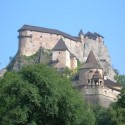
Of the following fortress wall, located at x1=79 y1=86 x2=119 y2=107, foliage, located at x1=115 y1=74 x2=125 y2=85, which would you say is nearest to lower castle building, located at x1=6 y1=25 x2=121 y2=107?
fortress wall, located at x1=79 y1=86 x2=119 y2=107

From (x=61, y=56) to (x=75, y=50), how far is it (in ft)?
45.6

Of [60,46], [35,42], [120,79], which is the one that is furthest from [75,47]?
[120,79]

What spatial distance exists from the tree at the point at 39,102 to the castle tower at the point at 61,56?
61972 millimetres

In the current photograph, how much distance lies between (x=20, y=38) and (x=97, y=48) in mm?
19203

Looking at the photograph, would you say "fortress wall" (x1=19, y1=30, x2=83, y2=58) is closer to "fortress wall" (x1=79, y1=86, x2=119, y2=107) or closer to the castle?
the castle

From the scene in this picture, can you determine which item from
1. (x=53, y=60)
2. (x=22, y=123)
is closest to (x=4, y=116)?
(x=22, y=123)

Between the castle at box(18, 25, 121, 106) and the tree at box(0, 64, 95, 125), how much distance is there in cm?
4291

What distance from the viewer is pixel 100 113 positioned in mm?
83500

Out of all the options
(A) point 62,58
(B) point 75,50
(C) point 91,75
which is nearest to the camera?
(C) point 91,75

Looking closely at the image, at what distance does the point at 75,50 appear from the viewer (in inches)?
5620

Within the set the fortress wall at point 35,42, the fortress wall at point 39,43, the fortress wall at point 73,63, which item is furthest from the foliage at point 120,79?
the fortress wall at point 35,42

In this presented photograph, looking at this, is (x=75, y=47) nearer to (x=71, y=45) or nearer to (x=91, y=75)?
(x=71, y=45)

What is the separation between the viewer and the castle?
363 ft

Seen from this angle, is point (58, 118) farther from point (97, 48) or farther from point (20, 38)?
point (97, 48)
